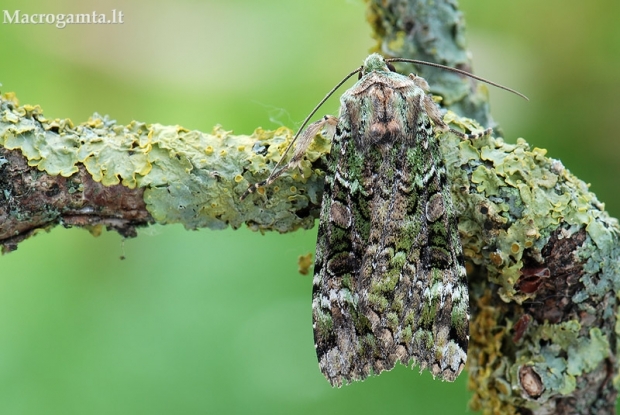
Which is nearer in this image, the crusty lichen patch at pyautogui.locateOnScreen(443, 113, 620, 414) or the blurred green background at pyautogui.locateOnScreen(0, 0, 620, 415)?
the crusty lichen patch at pyautogui.locateOnScreen(443, 113, 620, 414)

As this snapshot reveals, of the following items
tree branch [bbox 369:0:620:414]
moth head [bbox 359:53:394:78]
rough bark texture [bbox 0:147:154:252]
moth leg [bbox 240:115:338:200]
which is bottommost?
tree branch [bbox 369:0:620:414]

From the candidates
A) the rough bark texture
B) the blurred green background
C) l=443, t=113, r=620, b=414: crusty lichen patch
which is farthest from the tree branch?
the blurred green background

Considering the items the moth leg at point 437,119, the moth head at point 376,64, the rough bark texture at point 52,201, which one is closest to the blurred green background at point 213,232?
the moth head at point 376,64

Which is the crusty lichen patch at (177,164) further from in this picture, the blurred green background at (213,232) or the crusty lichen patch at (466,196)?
the blurred green background at (213,232)

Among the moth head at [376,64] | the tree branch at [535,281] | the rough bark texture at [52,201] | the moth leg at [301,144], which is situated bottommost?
the tree branch at [535,281]

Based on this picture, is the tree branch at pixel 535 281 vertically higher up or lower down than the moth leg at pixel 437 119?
lower down

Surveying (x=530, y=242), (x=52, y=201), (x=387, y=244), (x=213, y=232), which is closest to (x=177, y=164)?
(x=52, y=201)

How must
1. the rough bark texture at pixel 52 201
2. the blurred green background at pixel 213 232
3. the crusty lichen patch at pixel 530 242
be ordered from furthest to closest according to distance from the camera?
the blurred green background at pixel 213 232, the crusty lichen patch at pixel 530 242, the rough bark texture at pixel 52 201

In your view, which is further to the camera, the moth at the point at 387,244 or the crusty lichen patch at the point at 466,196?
the moth at the point at 387,244

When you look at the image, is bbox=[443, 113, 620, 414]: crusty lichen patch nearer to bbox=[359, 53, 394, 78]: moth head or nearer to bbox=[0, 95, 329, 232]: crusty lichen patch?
bbox=[359, 53, 394, 78]: moth head
